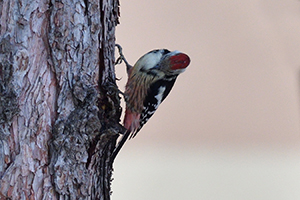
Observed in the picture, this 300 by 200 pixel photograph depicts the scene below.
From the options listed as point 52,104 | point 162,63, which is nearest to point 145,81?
point 162,63

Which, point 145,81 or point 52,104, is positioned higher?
point 145,81

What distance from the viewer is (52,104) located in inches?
42.1

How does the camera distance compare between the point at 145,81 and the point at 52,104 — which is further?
the point at 145,81

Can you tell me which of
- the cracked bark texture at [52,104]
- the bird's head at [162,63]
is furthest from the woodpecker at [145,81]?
the cracked bark texture at [52,104]

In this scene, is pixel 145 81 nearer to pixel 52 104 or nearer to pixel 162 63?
pixel 162 63

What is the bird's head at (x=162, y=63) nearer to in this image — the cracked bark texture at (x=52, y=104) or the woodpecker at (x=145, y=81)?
the woodpecker at (x=145, y=81)

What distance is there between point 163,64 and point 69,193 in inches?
38.5

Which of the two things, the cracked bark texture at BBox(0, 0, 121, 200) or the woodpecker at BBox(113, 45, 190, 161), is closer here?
the cracked bark texture at BBox(0, 0, 121, 200)

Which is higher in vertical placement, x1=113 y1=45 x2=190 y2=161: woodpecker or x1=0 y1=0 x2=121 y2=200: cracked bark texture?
x1=113 y1=45 x2=190 y2=161: woodpecker

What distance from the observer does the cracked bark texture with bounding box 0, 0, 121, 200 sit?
1.01m

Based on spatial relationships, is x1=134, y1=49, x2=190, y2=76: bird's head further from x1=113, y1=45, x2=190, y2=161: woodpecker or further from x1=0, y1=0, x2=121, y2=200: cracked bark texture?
x1=0, y1=0, x2=121, y2=200: cracked bark texture

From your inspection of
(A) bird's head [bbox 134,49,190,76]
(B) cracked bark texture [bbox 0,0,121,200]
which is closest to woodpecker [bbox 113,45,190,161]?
(A) bird's head [bbox 134,49,190,76]

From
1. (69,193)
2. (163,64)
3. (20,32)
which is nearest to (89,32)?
(20,32)

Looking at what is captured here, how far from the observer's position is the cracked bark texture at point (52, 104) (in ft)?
3.30
